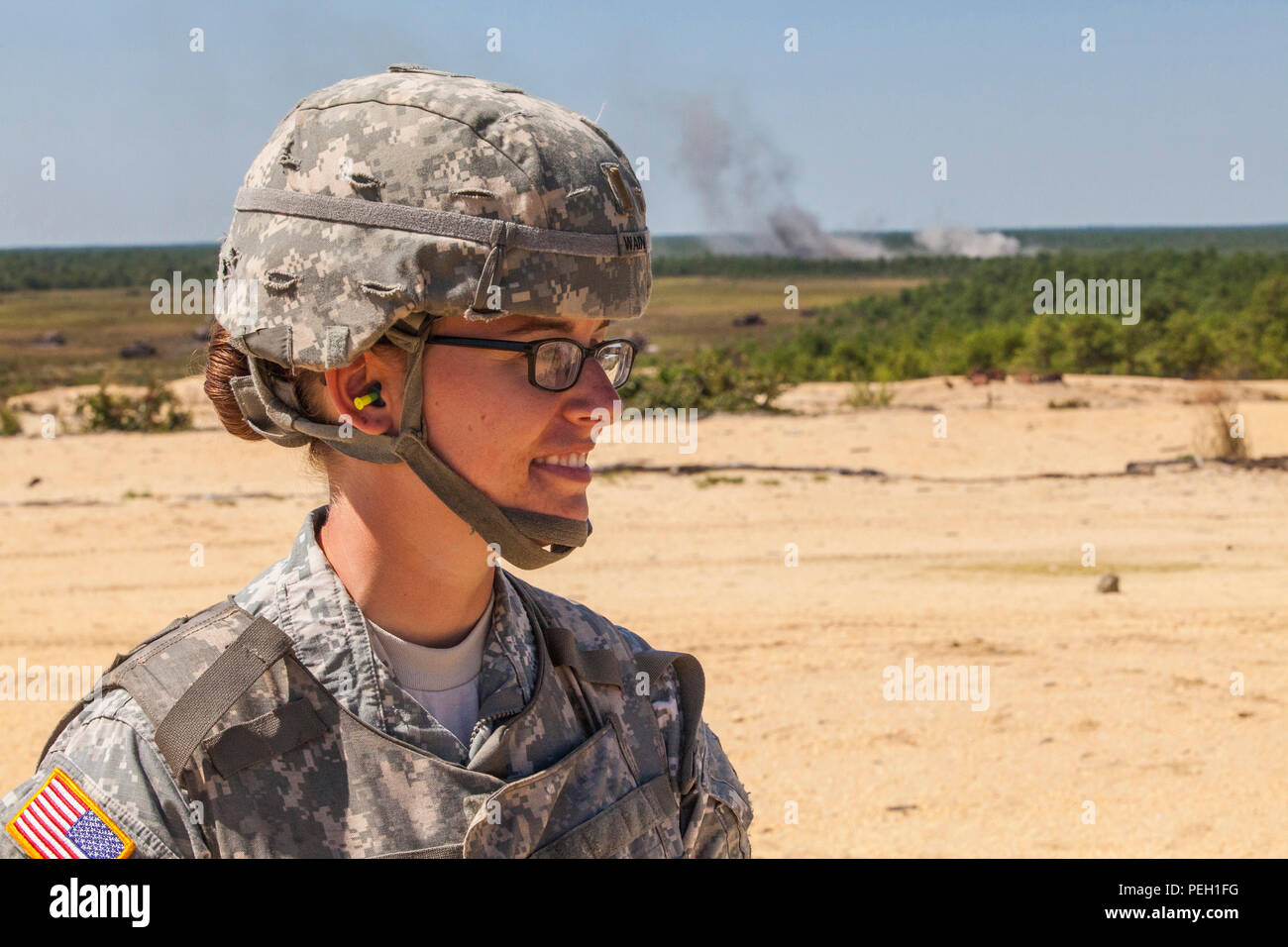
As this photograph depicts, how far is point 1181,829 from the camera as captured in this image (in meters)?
5.62

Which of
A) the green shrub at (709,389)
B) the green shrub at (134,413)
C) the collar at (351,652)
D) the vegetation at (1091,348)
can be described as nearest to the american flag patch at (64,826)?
the collar at (351,652)

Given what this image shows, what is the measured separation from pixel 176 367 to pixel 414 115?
36.2 m

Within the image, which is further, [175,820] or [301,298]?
[301,298]

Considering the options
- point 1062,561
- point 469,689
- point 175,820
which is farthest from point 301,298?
point 1062,561

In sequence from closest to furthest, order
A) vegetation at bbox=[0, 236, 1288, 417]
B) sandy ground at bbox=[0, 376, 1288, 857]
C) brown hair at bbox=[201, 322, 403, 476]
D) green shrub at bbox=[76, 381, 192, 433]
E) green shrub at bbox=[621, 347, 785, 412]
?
brown hair at bbox=[201, 322, 403, 476] → sandy ground at bbox=[0, 376, 1288, 857] → green shrub at bbox=[76, 381, 192, 433] → green shrub at bbox=[621, 347, 785, 412] → vegetation at bbox=[0, 236, 1288, 417]

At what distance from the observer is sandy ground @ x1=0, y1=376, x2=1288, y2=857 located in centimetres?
598

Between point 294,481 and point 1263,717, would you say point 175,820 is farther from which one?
point 294,481

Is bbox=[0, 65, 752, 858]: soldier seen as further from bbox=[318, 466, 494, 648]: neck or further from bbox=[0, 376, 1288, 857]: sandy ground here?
bbox=[0, 376, 1288, 857]: sandy ground

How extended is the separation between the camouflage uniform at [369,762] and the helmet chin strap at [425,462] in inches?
4.6

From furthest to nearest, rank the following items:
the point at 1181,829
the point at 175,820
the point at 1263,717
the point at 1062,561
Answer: the point at 1062,561 < the point at 1263,717 < the point at 1181,829 < the point at 175,820

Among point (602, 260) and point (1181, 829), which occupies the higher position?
point (602, 260)

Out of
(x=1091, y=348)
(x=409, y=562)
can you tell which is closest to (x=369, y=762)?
(x=409, y=562)

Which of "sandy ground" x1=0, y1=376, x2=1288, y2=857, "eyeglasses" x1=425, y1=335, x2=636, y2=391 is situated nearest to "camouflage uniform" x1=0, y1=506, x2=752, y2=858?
"eyeglasses" x1=425, y1=335, x2=636, y2=391

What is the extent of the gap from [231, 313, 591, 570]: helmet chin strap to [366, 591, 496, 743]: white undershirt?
15cm
